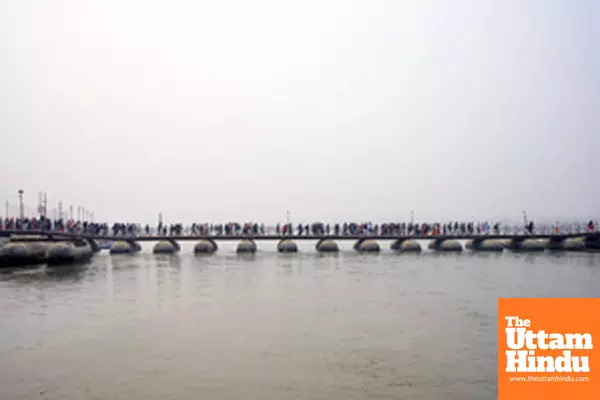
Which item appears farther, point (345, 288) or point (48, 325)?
point (345, 288)

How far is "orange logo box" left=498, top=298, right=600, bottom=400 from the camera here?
1455 centimetres

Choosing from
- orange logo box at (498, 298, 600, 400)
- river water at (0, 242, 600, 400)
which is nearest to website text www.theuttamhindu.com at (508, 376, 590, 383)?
orange logo box at (498, 298, 600, 400)

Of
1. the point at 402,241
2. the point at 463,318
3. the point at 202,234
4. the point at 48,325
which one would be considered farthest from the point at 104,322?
the point at 402,241

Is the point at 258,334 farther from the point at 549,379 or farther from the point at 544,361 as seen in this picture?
the point at 549,379

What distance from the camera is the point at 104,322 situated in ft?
81.3

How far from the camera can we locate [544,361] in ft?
49.9

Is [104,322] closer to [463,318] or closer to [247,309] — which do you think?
[247,309]

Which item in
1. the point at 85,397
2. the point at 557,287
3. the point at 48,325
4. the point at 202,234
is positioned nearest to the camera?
the point at 85,397

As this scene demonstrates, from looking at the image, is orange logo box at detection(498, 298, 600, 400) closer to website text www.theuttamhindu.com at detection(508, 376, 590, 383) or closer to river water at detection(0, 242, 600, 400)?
website text www.theuttamhindu.com at detection(508, 376, 590, 383)

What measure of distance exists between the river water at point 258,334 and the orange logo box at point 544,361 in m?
0.93

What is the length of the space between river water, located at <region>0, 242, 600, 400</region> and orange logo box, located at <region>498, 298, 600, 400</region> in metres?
0.93

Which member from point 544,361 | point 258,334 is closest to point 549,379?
point 544,361

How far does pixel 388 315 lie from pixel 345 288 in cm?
1015

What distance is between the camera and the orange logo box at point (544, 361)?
573 inches
